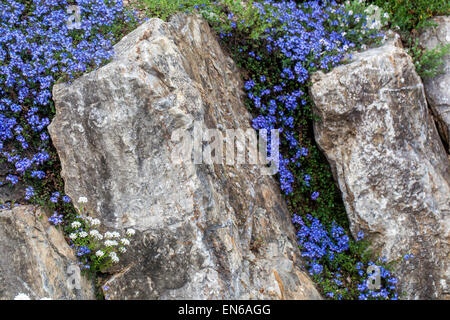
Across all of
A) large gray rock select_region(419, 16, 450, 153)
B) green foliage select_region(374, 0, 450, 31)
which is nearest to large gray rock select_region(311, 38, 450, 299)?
large gray rock select_region(419, 16, 450, 153)

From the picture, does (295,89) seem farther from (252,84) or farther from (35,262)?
(35,262)

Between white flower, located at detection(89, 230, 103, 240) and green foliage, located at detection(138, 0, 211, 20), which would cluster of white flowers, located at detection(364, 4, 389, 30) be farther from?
white flower, located at detection(89, 230, 103, 240)

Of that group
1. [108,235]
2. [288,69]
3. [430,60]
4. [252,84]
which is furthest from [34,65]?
[430,60]

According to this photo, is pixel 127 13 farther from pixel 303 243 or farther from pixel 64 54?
pixel 303 243

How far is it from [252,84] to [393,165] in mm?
2182

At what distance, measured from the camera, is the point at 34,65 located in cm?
502

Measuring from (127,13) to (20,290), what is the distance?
369 centimetres

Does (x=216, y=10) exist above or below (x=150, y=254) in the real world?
above

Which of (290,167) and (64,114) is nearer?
(64,114)

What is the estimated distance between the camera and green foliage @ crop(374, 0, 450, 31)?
6.84 metres

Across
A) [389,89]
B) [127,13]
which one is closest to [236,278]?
[389,89]

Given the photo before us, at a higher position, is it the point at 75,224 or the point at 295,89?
the point at 295,89

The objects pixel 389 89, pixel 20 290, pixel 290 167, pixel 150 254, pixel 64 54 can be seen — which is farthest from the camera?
pixel 290 167

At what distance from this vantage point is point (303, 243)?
5637 mm
